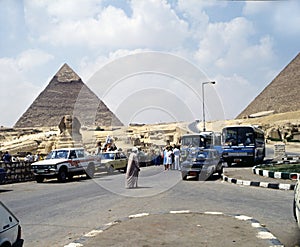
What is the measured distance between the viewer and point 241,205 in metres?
9.99

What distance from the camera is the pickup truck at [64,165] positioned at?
18.5 metres

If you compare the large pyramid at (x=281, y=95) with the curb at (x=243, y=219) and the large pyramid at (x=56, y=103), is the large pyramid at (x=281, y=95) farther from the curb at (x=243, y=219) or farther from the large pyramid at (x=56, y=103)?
the curb at (x=243, y=219)

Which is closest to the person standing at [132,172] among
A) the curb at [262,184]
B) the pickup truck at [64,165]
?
the curb at [262,184]

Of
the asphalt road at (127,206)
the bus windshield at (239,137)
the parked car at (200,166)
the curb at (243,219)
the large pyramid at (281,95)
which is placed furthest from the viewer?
the large pyramid at (281,95)

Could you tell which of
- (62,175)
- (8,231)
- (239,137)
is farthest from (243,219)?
(239,137)

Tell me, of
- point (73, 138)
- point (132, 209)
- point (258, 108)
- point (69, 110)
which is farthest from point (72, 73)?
point (132, 209)

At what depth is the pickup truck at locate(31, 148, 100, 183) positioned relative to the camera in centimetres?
1845

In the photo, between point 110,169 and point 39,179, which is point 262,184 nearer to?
point 39,179

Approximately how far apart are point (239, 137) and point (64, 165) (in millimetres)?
11110

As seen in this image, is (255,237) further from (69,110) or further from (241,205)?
(69,110)

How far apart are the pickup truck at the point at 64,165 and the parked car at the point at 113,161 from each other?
3.85 feet

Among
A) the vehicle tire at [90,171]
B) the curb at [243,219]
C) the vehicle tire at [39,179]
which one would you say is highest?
the vehicle tire at [90,171]

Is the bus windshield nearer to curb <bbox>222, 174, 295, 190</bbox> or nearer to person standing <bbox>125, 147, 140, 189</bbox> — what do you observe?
curb <bbox>222, 174, 295, 190</bbox>

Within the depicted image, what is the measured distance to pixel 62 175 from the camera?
18.8 meters
